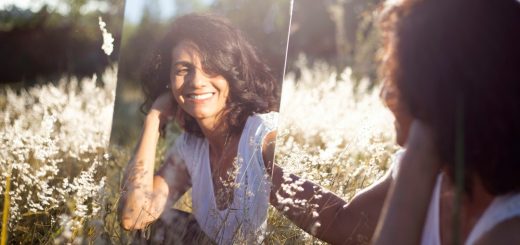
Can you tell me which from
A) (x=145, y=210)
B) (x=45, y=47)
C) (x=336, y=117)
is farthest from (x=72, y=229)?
(x=45, y=47)

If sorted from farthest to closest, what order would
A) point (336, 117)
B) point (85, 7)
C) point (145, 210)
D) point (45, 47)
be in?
point (45, 47) < point (85, 7) < point (336, 117) < point (145, 210)

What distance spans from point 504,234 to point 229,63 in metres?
1.06

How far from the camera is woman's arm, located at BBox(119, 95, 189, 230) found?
2.27 meters

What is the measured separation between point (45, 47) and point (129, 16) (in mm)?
5972

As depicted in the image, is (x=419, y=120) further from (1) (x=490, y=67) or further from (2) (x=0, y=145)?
(2) (x=0, y=145)

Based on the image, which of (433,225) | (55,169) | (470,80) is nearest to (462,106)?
(470,80)

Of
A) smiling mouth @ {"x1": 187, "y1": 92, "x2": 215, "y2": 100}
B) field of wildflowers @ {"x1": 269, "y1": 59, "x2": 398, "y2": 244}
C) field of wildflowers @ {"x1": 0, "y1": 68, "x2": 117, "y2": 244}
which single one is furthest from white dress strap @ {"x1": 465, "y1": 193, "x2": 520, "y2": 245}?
smiling mouth @ {"x1": 187, "y1": 92, "x2": 215, "y2": 100}

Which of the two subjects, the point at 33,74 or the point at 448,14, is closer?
the point at 448,14

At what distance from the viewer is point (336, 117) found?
409 centimetres

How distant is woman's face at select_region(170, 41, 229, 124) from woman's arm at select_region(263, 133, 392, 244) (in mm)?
224

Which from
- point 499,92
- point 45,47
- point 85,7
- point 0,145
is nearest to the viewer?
point 499,92

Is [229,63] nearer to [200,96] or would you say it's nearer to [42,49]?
[200,96]

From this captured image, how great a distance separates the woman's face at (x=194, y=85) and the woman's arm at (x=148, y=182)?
0.20 feet

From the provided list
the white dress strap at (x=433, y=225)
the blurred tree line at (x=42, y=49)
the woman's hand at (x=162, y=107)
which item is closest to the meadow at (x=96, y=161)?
the woman's hand at (x=162, y=107)
